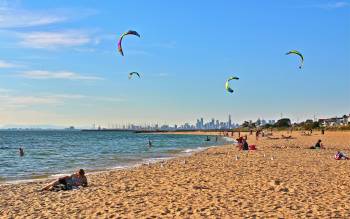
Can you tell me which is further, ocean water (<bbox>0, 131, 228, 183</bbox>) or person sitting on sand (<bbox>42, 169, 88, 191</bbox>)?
ocean water (<bbox>0, 131, 228, 183</bbox>)

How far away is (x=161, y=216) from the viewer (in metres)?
10.2

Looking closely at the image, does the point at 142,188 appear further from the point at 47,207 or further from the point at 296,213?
the point at 296,213

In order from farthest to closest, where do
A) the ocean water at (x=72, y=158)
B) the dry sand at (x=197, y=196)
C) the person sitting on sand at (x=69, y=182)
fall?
the ocean water at (x=72, y=158) < the person sitting on sand at (x=69, y=182) < the dry sand at (x=197, y=196)

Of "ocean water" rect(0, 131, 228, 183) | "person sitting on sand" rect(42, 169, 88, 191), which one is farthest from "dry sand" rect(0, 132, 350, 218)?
"ocean water" rect(0, 131, 228, 183)

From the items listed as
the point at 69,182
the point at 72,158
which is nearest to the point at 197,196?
the point at 69,182

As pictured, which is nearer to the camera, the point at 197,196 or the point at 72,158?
the point at 197,196

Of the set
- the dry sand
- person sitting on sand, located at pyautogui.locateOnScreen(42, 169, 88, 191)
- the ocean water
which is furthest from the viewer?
the ocean water

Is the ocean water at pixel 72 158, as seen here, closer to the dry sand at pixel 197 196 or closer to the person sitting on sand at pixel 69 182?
the person sitting on sand at pixel 69 182

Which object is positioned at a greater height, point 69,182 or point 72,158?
point 69,182

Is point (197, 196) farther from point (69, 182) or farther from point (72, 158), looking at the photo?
point (72, 158)

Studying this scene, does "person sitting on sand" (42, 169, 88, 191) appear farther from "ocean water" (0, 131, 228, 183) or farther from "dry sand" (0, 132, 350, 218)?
"ocean water" (0, 131, 228, 183)

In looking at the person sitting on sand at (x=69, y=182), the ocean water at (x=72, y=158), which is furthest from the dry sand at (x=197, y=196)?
the ocean water at (x=72, y=158)

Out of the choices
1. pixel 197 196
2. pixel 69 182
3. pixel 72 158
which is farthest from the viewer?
pixel 72 158

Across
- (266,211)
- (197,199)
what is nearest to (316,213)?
(266,211)
